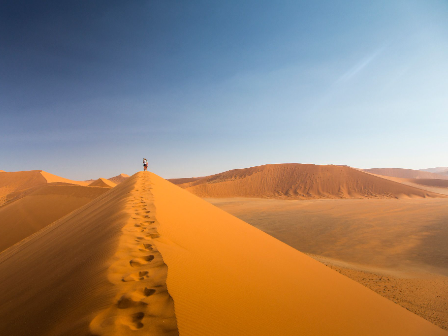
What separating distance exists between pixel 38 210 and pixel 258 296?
17.1 meters

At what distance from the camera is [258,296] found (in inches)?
84.8

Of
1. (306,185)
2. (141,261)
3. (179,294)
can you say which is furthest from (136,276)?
(306,185)

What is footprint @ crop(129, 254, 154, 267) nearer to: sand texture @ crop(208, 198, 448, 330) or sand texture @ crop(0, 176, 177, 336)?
sand texture @ crop(0, 176, 177, 336)

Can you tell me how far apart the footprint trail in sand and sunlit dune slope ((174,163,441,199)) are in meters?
32.4

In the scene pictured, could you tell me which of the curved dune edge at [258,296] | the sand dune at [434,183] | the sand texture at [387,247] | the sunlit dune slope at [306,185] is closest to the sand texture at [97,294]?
the curved dune edge at [258,296]

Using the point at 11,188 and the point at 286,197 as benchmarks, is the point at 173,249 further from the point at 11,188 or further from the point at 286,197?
the point at 11,188

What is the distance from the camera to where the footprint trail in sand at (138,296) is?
1.35 metres

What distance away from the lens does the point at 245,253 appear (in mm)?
3398

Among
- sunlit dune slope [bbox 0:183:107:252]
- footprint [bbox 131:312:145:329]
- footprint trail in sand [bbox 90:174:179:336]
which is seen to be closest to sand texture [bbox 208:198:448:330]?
footprint trail in sand [bbox 90:174:179:336]

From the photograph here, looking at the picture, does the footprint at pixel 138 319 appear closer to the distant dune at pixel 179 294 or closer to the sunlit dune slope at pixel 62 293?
the distant dune at pixel 179 294

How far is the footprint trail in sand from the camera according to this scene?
4.44 ft

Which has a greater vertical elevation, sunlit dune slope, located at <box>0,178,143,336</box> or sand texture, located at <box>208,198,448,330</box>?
sunlit dune slope, located at <box>0,178,143,336</box>

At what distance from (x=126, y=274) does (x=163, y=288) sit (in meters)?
0.47

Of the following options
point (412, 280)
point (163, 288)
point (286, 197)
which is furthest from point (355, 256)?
point (286, 197)
